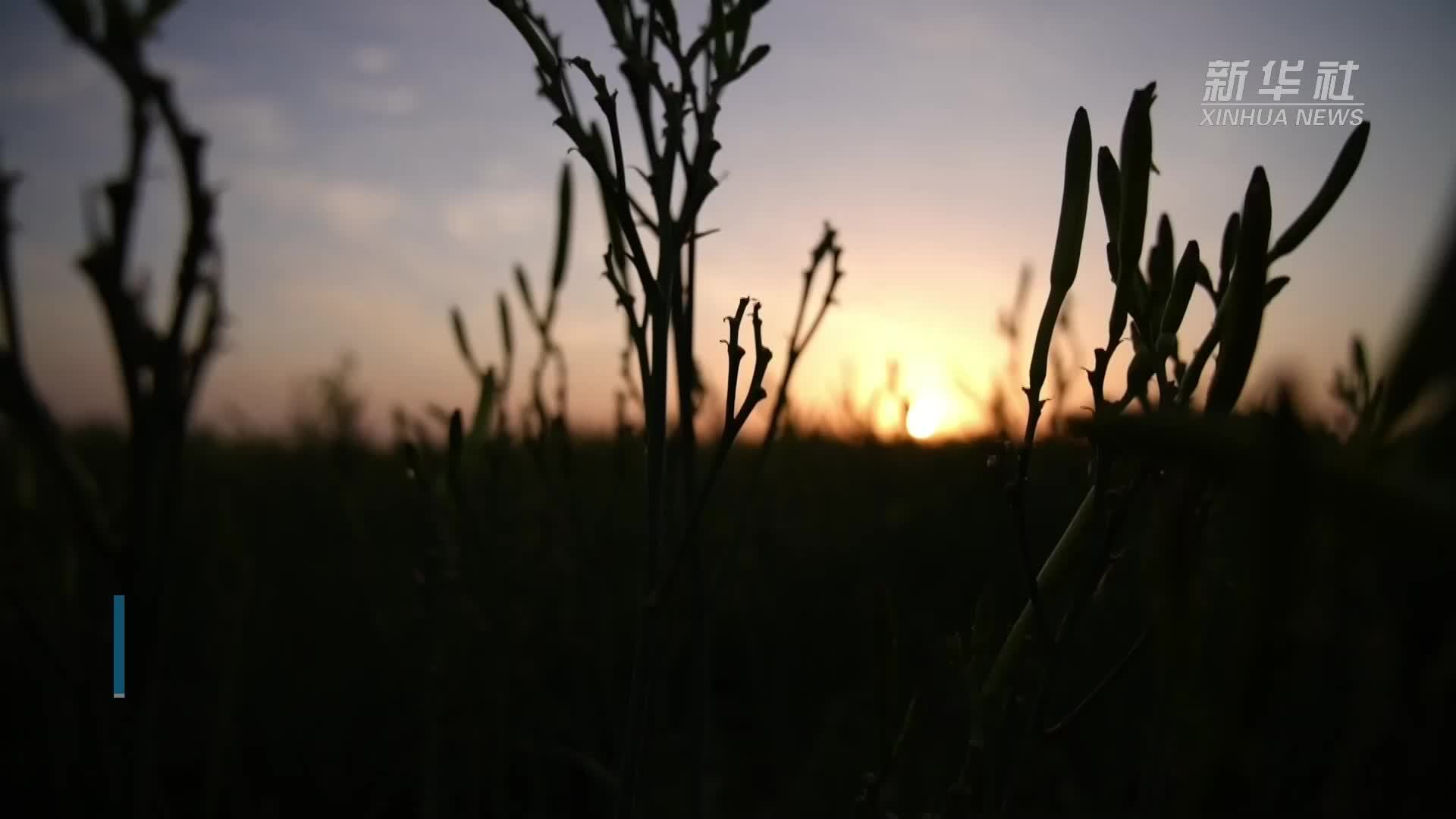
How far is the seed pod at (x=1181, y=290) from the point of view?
1.68 feet

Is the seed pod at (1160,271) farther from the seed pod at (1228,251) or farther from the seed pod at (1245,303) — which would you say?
the seed pod at (1245,303)

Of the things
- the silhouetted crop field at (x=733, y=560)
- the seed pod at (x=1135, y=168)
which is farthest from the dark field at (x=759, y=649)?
the seed pod at (x=1135, y=168)

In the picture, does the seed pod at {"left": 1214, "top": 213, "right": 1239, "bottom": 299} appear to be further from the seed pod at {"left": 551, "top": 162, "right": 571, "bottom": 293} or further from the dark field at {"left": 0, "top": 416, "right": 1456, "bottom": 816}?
the seed pod at {"left": 551, "top": 162, "right": 571, "bottom": 293}

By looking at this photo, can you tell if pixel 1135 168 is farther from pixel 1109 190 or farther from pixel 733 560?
pixel 733 560

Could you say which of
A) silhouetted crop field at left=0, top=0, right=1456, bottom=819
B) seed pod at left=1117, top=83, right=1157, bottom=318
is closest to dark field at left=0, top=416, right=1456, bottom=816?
silhouetted crop field at left=0, top=0, right=1456, bottom=819

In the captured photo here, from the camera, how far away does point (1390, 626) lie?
198 millimetres

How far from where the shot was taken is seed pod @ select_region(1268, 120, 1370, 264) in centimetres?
49

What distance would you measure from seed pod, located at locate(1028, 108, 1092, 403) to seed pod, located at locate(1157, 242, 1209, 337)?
0.18 ft

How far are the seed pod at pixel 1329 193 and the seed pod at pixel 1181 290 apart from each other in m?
0.04

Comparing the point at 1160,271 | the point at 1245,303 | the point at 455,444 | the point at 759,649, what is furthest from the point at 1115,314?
the point at 759,649

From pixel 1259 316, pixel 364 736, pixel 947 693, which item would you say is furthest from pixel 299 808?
pixel 1259 316

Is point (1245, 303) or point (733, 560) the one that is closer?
point (1245, 303)

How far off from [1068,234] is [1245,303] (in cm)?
20

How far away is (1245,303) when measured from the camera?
1.14 feet
